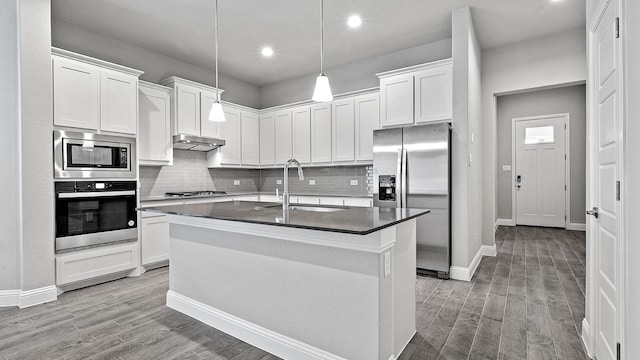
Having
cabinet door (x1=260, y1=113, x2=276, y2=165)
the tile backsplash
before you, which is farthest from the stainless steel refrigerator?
cabinet door (x1=260, y1=113, x2=276, y2=165)

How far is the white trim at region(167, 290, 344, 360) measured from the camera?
1.99 m

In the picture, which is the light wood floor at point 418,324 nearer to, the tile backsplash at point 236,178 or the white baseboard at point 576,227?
the tile backsplash at point 236,178

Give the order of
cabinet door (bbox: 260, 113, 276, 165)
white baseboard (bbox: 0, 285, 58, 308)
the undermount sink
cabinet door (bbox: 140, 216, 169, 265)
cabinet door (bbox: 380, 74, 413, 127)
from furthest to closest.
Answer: cabinet door (bbox: 260, 113, 276, 165)
cabinet door (bbox: 380, 74, 413, 127)
cabinet door (bbox: 140, 216, 169, 265)
white baseboard (bbox: 0, 285, 58, 308)
the undermount sink

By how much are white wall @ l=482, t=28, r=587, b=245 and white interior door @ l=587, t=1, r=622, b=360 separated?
2710mm

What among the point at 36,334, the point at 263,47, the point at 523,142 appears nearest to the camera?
the point at 36,334

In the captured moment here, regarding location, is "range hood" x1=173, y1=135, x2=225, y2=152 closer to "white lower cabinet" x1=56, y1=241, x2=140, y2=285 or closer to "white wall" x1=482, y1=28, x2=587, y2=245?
"white lower cabinet" x1=56, y1=241, x2=140, y2=285

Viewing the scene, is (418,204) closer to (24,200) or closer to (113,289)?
(113,289)

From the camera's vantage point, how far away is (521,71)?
14.7 feet

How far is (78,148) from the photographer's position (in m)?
3.34

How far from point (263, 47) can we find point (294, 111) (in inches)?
48.0

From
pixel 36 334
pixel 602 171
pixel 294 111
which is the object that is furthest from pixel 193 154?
pixel 602 171

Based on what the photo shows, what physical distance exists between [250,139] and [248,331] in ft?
13.2

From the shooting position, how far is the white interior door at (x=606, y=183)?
1.59 m

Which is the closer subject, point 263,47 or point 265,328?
point 265,328
